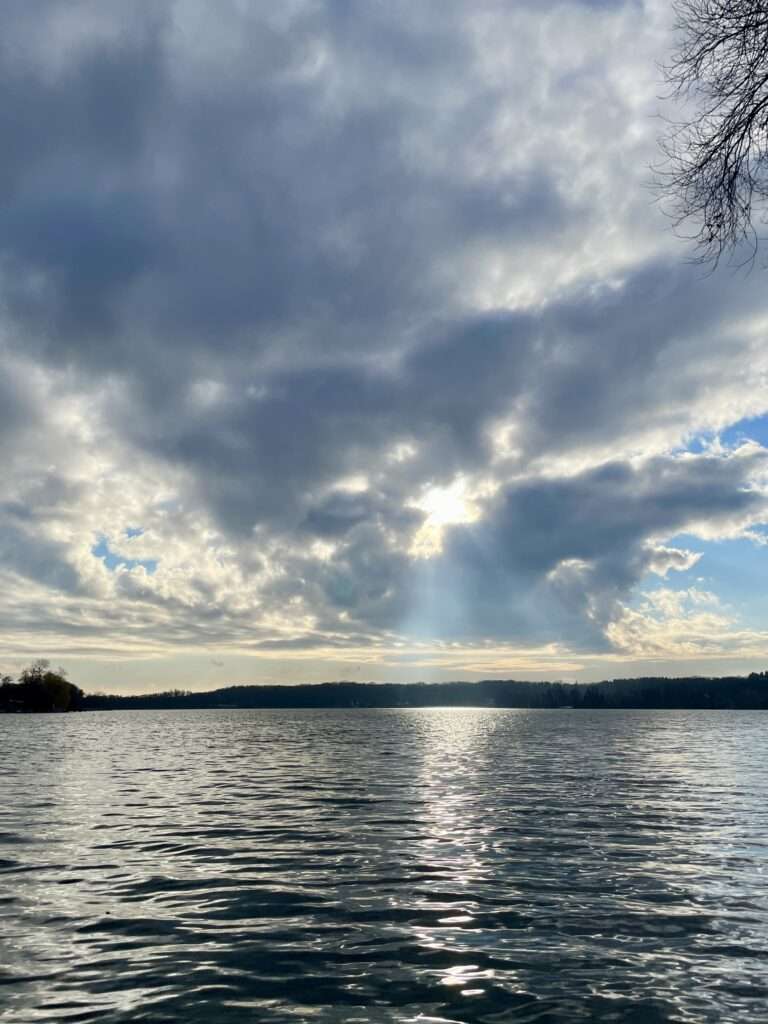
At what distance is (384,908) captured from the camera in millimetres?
15406

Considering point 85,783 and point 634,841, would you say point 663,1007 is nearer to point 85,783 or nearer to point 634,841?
point 634,841

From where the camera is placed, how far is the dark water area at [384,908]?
10.6 meters

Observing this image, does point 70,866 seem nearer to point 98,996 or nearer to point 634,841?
point 98,996

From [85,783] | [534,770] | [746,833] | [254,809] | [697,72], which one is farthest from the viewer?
[534,770]

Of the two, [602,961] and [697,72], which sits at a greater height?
[697,72]

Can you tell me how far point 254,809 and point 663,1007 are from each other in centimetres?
2236

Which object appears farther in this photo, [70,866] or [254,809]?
[254,809]

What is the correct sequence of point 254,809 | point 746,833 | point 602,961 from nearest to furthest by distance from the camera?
1. point 602,961
2. point 746,833
3. point 254,809

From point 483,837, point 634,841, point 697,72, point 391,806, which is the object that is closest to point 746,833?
point 634,841

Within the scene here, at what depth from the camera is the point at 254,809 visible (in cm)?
3045

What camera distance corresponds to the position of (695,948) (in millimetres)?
12891

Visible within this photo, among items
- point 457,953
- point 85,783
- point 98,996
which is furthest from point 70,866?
point 85,783

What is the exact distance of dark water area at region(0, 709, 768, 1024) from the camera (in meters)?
10.6

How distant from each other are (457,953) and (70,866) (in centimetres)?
1115
